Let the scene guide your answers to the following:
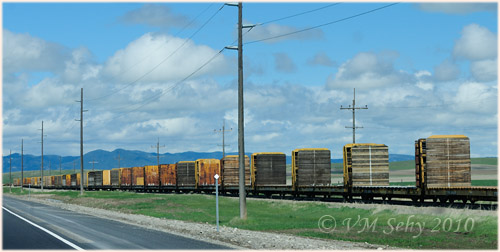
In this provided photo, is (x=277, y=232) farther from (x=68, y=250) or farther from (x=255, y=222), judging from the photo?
(x=68, y=250)

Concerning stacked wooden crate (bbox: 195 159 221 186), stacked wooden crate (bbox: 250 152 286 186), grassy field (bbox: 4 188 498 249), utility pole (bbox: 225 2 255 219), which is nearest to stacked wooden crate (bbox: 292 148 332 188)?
stacked wooden crate (bbox: 250 152 286 186)

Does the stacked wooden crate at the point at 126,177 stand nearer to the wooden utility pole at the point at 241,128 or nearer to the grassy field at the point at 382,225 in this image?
the grassy field at the point at 382,225

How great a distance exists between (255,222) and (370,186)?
1497 cm

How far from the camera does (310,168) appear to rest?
49375 mm

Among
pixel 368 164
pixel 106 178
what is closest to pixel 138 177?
pixel 106 178

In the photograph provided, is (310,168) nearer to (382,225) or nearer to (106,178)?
(382,225)

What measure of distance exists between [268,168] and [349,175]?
45.2 ft

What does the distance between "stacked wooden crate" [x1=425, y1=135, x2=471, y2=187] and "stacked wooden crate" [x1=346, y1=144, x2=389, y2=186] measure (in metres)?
6.68

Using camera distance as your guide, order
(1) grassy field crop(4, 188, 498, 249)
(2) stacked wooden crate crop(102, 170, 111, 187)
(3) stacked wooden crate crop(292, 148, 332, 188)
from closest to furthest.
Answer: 1. (1) grassy field crop(4, 188, 498, 249)
2. (3) stacked wooden crate crop(292, 148, 332, 188)
3. (2) stacked wooden crate crop(102, 170, 111, 187)

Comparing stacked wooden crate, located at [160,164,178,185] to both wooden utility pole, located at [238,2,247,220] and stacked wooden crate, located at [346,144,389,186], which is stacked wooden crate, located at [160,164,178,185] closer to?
stacked wooden crate, located at [346,144,389,186]

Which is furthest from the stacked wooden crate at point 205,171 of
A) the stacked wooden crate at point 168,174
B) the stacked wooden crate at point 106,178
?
the stacked wooden crate at point 106,178

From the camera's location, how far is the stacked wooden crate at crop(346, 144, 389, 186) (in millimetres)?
43031

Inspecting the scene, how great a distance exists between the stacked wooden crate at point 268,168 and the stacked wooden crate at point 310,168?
6.33 m

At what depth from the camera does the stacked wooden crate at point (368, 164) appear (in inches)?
1694
